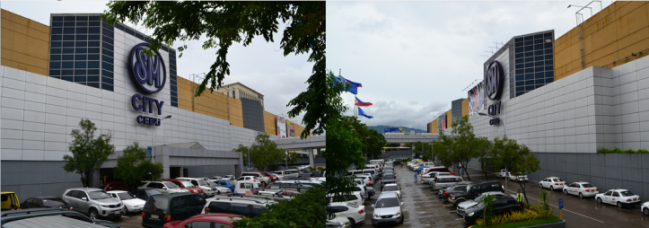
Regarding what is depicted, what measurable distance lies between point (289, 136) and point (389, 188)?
50.3ft

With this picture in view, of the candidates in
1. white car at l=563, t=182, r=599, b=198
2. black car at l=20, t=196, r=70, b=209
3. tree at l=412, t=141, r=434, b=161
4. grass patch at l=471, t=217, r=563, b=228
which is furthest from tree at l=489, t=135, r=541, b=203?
tree at l=412, t=141, r=434, b=161

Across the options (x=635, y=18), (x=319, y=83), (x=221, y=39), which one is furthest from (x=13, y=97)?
(x=635, y=18)

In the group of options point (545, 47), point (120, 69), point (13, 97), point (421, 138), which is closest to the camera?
point (13, 97)

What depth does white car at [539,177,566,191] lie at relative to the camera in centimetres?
1900

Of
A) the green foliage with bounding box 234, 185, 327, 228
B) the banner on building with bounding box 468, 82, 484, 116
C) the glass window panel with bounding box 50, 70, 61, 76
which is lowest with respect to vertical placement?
the green foliage with bounding box 234, 185, 327, 228

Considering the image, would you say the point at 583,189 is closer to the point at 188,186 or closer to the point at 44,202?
the point at 188,186

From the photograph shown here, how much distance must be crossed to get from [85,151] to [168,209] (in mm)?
584

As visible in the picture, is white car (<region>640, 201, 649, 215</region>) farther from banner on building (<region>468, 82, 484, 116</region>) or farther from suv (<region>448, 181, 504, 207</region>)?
banner on building (<region>468, 82, 484, 116</region>)

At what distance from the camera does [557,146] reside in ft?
65.6

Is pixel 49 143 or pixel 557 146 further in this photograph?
pixel 557 146

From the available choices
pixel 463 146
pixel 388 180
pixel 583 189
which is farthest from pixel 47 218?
pixel 463 146

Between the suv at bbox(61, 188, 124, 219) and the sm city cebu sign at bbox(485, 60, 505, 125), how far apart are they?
30.3 metres

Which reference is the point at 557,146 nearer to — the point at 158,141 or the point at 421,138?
the point at 421,138

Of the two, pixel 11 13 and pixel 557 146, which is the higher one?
pixel 11 13
